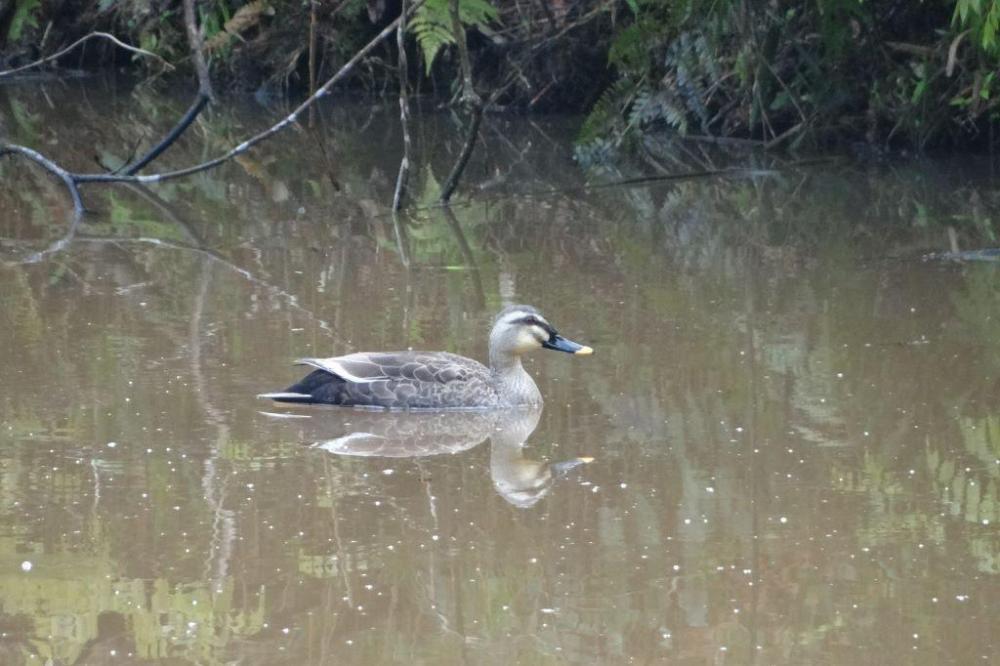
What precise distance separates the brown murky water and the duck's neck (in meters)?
0.17

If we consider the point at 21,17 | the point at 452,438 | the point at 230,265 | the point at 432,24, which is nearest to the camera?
the point at 452,438

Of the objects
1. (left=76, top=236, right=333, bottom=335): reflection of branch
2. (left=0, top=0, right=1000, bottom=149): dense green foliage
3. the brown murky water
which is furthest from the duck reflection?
(left=0, top=0, right=1000, bottom=149): dense green foliage

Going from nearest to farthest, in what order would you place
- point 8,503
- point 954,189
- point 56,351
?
point 8,503
point 56,351
point 954,189

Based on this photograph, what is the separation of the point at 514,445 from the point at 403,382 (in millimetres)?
765

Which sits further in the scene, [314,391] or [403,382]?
[403,382]

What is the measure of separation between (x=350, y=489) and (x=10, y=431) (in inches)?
59.2

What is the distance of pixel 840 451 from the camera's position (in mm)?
6438

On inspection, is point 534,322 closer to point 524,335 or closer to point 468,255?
point 524,335

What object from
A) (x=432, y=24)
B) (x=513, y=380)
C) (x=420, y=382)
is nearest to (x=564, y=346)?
(x=513, y=380)

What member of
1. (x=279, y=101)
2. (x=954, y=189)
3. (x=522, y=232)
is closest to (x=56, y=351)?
(x=522, y=232)

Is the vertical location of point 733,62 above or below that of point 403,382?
above

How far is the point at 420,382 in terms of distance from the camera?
7320mm

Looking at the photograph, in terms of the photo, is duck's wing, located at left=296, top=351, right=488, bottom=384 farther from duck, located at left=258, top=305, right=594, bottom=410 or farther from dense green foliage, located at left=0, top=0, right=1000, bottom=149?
dense green foliage, located at left=0, top=0, right=1000, bottom=149

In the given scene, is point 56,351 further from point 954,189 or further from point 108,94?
point 108,94
